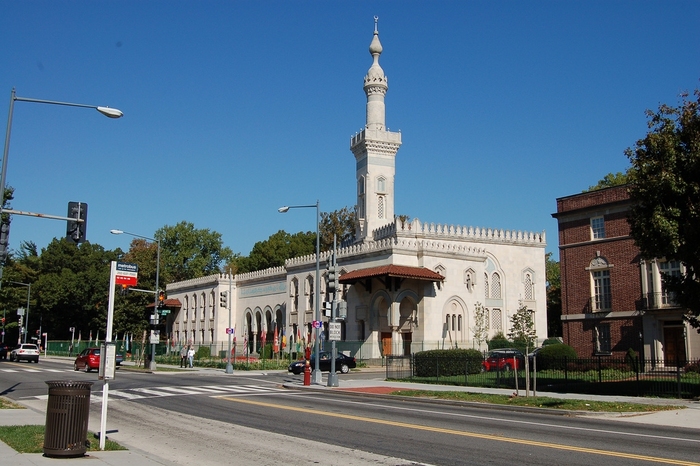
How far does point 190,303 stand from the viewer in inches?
3477

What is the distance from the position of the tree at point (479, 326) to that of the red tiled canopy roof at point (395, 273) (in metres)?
5.37

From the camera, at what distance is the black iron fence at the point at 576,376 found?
23.8 m

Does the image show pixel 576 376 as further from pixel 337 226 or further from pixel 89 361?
pixel 337 226

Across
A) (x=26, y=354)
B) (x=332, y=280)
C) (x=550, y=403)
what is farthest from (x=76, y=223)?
(x=26, y=354)

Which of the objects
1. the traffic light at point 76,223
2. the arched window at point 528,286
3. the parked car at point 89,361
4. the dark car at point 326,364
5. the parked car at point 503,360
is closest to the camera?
the traffic light at point 76,223

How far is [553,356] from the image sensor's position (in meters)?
34.8

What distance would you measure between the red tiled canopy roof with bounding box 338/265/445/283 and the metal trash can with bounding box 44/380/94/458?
130 feet

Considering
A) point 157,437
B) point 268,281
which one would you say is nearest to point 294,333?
point 268,281

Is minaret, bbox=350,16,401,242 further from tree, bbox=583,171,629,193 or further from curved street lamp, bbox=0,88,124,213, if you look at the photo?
curved street lamp, bbox=0,88,124,213

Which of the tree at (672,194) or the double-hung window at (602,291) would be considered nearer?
the tree at (672,194)

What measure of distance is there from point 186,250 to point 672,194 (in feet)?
289

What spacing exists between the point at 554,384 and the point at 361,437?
1552 centimetres

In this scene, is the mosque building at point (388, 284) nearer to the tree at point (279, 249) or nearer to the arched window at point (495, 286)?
the arched window at point (495, 286)

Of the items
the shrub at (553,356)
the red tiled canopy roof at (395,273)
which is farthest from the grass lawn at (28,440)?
the red tiled canopy roof at (395,273)
